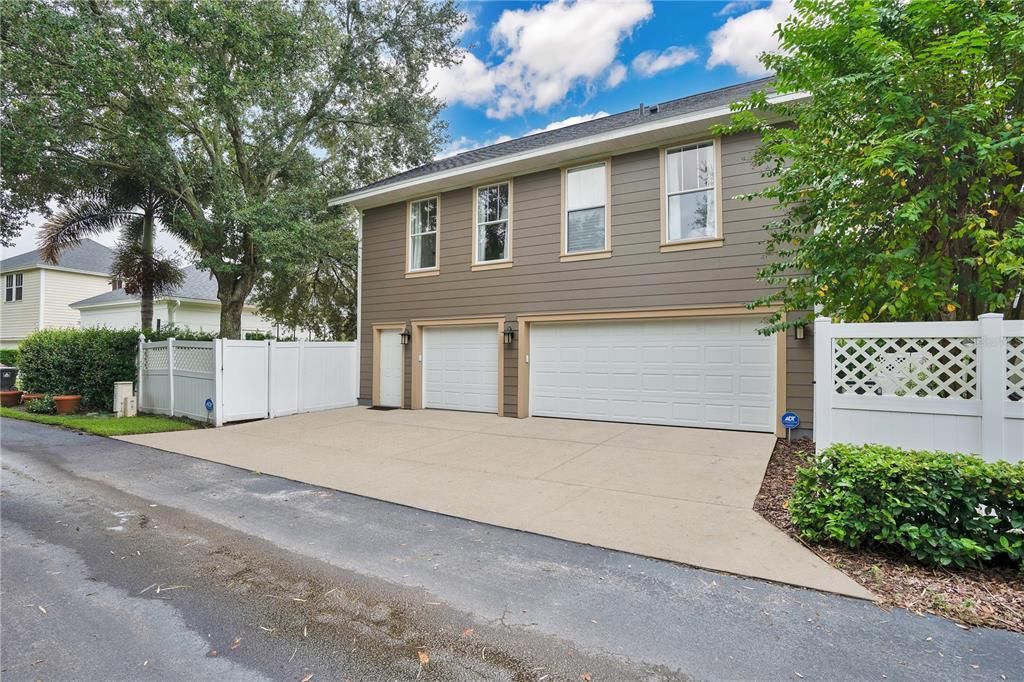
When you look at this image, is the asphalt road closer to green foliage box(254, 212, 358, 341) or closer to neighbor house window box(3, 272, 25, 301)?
green foliage box(254, 212, 358, 341)

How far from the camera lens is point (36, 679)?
79.7 inches

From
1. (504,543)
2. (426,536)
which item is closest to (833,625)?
(504,543)

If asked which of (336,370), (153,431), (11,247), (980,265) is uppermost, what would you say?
(11,247)

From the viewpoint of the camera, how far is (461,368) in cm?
998

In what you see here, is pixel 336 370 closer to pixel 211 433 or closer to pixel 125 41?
→ pixel 211 433

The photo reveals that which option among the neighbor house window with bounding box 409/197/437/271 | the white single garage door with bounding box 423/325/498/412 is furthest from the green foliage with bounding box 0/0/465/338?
the white single garage door with bounding box 423/325/498/412

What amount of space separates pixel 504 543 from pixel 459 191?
8.09 metres

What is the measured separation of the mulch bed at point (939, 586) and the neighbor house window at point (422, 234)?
870 centimetres

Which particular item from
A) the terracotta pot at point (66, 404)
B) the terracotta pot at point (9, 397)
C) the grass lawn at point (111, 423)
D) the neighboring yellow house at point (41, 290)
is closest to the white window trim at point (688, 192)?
the grass lawn at point (111, 423)

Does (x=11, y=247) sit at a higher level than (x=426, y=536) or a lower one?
higher

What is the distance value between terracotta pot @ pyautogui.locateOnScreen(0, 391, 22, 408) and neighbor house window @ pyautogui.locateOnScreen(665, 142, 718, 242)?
53.0 feet

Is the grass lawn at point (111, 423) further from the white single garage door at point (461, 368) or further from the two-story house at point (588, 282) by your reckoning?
the white single garage door at point (461, 368)

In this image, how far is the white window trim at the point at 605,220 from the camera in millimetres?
8383

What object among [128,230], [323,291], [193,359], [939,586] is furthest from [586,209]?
[128,230]
